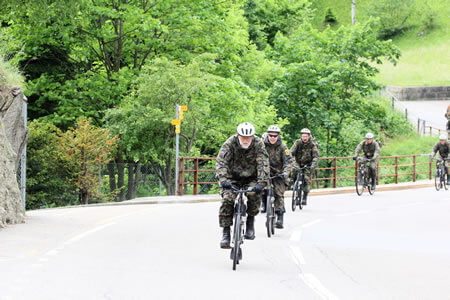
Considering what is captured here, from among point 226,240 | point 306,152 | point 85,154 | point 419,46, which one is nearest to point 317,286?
point 226,240

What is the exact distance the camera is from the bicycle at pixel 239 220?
30.7 feet

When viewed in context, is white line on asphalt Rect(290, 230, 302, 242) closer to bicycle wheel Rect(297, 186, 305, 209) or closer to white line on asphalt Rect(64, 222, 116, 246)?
white line on asphalt Rect(64, 222, 116, 246)

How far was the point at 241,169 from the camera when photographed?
1012cm

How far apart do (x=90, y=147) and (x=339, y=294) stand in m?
17.3

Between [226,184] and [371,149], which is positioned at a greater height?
[371,149]

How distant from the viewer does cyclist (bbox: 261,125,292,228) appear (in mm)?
13883

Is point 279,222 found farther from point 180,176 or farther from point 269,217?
point 180,176

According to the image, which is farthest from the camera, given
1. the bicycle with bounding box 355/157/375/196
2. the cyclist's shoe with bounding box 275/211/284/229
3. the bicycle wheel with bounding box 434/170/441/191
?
the bicycle wheel with bounding box 434/170/441/191

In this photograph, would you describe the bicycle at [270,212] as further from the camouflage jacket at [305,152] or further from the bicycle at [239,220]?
the camouflage jacket at [305,152]

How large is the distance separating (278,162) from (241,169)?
4176 millimetres

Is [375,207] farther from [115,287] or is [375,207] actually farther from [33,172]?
[115,287]

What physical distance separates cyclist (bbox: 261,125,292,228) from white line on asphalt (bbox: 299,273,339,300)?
16.6ft

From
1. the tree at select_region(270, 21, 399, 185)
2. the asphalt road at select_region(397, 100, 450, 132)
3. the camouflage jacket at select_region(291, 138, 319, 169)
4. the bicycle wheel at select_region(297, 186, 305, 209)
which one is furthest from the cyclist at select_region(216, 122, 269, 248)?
the asphalt road at select_region(397, 100, 450, 132)

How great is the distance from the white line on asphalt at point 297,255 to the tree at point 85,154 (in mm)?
13404
